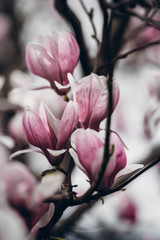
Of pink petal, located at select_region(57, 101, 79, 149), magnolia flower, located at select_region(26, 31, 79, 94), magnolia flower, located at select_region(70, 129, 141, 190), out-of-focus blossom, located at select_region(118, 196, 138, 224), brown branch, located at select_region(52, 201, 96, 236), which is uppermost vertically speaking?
magnolia flower, located at select_region(26, 31, 79, 94)

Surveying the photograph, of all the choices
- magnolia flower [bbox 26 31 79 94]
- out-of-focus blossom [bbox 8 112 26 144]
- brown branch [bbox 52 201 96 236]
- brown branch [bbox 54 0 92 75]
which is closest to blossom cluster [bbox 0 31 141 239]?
magnolia flower [bbox 26 31 79 94]

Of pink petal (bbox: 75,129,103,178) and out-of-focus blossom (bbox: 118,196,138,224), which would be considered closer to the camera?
pink petal (bbox: 75,129,103,178)

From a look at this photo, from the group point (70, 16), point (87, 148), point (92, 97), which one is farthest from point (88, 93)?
point (70, 16)

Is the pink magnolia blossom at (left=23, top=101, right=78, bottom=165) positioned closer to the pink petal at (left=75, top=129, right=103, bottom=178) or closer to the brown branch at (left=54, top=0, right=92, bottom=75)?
the pink petal at (left=75, top=129, right=103, bottom=178)

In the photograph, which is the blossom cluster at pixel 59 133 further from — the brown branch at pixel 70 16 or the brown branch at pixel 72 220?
the brown branch at pixel 72 220

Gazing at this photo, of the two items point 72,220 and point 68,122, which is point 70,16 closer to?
point 68,122

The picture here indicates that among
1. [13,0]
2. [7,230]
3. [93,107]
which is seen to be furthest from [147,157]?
[13,0]
